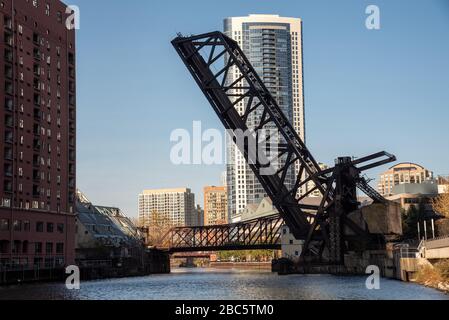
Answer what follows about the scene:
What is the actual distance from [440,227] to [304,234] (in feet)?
68.1

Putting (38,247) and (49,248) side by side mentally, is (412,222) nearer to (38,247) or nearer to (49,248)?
(49,248)

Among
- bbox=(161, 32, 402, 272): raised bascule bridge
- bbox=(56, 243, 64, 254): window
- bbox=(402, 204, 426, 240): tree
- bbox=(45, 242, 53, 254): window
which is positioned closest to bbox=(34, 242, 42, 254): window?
bbox=(45, 242, 53, 254): window

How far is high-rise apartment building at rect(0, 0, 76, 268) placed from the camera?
6303 centimetres

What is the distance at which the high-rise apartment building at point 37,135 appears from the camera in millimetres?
63031

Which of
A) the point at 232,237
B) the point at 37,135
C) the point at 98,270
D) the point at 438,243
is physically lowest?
the point at 98,270

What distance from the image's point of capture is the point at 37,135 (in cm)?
6744

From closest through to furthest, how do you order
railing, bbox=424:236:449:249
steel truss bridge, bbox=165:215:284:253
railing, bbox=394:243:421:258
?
railing, bbox=424:236:449:249
railing, bbox=394:243:421:258
steel truss bridge, bbox=165:215:284:253

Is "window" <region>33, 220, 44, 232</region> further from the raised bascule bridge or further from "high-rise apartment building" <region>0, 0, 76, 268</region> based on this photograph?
the raised bascule bridge

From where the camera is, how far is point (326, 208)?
192ft

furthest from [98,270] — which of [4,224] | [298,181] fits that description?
[298,181]

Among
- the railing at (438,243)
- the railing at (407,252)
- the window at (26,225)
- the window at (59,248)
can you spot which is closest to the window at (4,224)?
the window at (26,225)

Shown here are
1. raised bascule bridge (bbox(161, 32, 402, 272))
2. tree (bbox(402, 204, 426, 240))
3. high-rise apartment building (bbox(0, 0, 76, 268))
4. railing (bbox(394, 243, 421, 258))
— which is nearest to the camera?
railing (bbox(394, 243, 421, 258))
